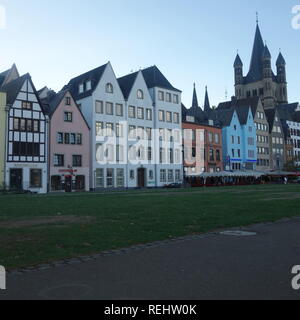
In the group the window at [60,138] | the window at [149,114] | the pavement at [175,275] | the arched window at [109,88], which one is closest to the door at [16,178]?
the window at [60,138]

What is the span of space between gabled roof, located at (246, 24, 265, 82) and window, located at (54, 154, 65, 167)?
287ft

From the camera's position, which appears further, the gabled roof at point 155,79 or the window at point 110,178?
the gabled roof at point 155,79

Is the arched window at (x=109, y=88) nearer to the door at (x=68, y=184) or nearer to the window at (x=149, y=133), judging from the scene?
the window at (x=149, y=133)

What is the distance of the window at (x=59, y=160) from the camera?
1905 inches

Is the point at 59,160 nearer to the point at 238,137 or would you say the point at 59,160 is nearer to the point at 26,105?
the point at 26,105

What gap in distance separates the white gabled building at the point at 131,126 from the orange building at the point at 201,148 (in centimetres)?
345

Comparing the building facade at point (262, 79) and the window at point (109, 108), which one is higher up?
the building facade at point (262, 79)

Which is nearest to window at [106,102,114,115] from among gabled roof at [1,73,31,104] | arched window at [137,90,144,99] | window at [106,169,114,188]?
arched window at [137,90,144,99]

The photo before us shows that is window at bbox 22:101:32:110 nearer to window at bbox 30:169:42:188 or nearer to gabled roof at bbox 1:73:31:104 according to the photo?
gabled roof at bbox 1:73:31:104

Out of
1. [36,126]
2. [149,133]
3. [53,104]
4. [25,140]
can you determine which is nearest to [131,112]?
[149,133]

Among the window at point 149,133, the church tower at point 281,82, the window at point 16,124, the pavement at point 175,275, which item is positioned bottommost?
the pavement at point 175,275

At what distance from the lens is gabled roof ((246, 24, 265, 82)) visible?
122m

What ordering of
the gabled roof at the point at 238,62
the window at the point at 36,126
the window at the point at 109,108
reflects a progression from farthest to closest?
the gabled roof at the point at 238,62 < the window at the point at 109,108 < the window at the point at 36,126
